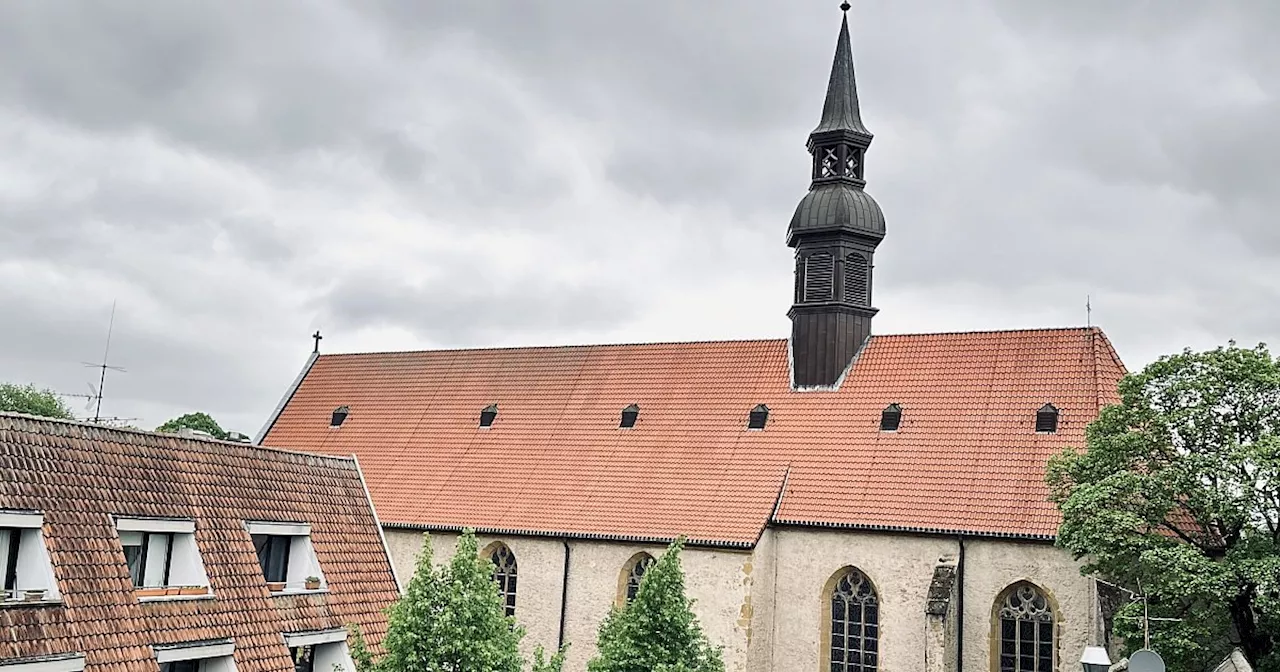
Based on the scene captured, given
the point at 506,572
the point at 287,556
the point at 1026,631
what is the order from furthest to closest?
1. the point at 506,572
2. the point at 1026,631
3. the point at 287,556

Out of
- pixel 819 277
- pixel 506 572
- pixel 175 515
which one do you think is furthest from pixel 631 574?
pixel 175 515

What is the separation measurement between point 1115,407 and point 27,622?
17.1 m

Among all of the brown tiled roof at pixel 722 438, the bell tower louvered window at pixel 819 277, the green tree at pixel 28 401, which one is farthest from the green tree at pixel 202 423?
the bell tower louvered window at pixel 819 277

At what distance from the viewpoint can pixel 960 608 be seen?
22.6 m

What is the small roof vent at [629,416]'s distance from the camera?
2872cm

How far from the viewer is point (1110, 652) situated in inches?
845

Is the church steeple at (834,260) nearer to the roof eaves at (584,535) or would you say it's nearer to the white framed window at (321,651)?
the roof eaves at (584,535)

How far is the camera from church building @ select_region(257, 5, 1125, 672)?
22.6 metres

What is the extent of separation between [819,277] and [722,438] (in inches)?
191

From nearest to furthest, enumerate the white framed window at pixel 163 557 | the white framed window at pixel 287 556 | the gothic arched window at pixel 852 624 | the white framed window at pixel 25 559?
the white framed window at pixel 25 559
the white framed window at pixel 163 557
the white framed window at pixel 287 556
the gothic arched window at pixel 852 624

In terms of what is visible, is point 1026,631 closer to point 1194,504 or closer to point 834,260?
point 1194,504

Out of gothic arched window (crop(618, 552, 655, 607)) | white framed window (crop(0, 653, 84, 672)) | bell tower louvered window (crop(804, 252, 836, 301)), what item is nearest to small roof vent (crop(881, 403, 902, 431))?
bell tower louvered window (crop(804, 252, 836, 301))

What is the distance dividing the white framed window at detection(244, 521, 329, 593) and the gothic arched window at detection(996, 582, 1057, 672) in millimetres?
13677

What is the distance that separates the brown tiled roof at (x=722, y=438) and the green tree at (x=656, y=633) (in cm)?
674
